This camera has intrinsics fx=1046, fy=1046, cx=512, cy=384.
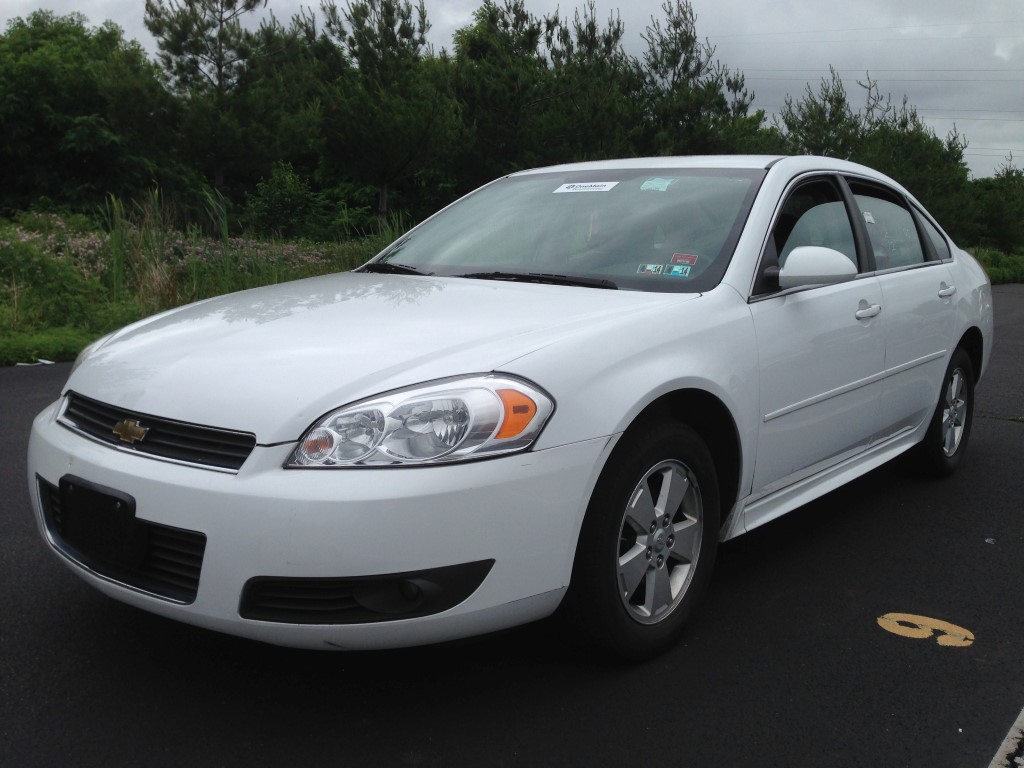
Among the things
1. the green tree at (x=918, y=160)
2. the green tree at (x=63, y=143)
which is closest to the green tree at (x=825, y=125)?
the green tree at (x=918, y=160)

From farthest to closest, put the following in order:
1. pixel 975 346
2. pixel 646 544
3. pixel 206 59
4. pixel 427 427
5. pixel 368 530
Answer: pixel 206 59 < pixel 975 346 < pixel 646 544 < pixel 427 427 < pixel 368 530

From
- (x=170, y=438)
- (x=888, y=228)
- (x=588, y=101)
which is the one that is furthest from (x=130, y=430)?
(x=588, y=101)

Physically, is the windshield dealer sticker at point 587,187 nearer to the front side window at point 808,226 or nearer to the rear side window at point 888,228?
the front side window at point 808,226

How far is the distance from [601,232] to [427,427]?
5.03ft

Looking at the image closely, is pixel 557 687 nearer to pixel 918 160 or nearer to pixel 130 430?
pixel 130 430

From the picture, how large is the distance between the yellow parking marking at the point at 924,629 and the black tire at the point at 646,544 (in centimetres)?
65

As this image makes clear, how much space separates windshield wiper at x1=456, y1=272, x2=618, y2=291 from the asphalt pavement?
1132 mm

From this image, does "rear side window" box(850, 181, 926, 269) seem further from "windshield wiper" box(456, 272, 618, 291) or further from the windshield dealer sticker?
"windshield wiper" box(456, 272, 618, 291)

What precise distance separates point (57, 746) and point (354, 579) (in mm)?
Answer: 846

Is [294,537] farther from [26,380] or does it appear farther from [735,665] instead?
[26,380]

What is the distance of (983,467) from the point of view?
5539 millimetres

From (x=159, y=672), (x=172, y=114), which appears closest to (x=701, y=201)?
(x=159, y=672)

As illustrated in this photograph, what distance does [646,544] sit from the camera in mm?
2969

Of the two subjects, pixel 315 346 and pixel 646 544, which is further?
pixel 646 544
